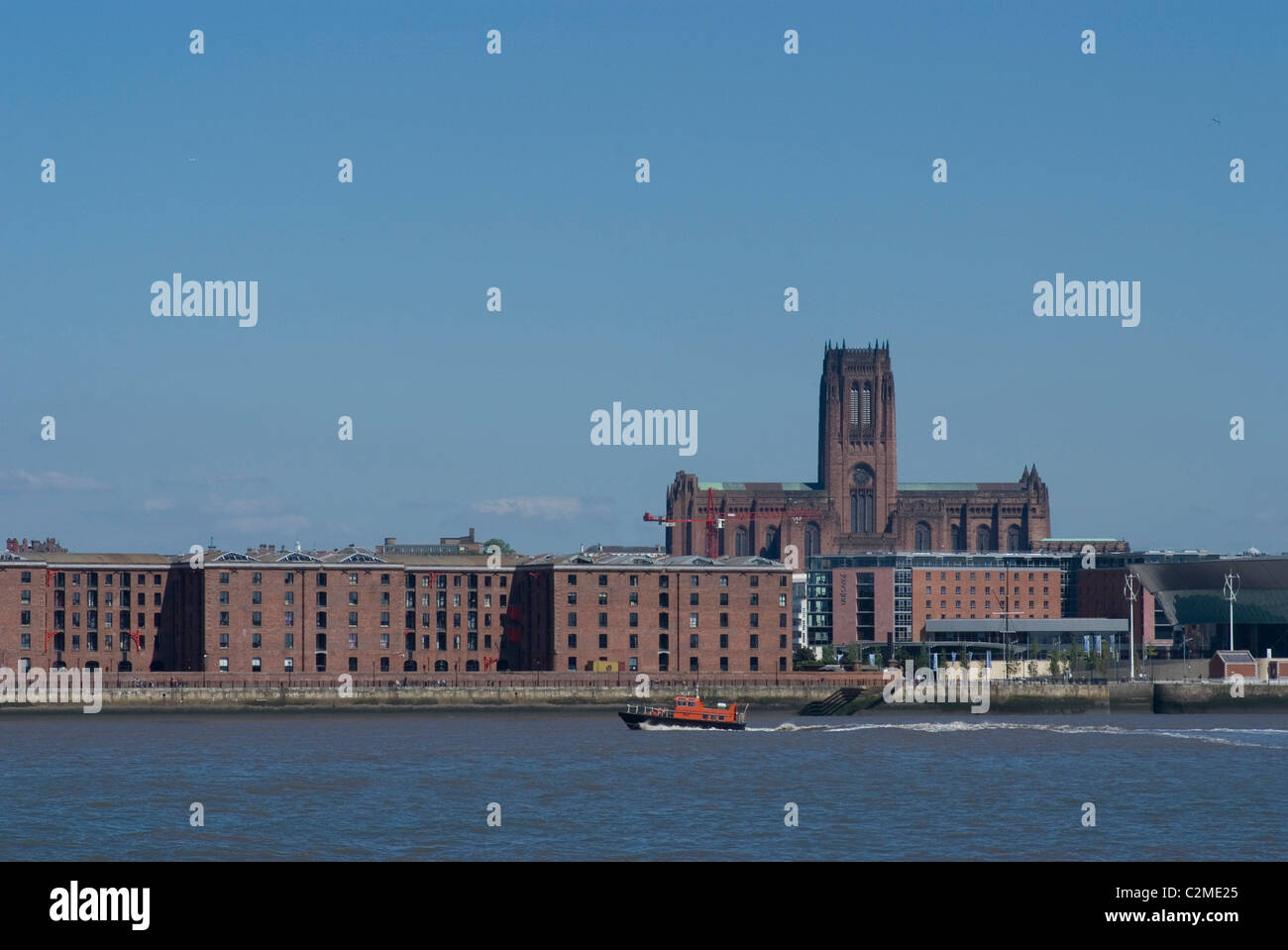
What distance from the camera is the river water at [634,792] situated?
47344 millimetres

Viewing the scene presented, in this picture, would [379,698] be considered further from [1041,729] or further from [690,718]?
[1041,729]

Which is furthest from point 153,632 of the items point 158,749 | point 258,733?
point 158,749

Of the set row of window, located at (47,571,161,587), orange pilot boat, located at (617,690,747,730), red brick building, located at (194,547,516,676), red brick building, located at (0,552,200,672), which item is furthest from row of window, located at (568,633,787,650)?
row of window, located at (47,571,161,587)

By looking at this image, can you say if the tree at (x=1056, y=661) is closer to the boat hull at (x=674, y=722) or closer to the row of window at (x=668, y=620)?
the row of window at (x=668, y=620)

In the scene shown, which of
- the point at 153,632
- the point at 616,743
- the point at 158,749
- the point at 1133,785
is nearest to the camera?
the point at 1133,785

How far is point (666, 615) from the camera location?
12812cm

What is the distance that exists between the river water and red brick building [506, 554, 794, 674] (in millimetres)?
26346

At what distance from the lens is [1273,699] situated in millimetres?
127562

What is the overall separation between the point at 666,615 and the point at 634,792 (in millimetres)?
67531

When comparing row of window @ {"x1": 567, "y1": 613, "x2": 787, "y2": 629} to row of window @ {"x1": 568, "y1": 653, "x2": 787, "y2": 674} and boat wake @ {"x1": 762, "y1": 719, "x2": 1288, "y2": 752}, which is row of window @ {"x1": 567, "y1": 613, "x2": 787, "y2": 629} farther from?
boat wake @ {"x1": 762, "y1": 719, "x2": 1288, "y2": 752}

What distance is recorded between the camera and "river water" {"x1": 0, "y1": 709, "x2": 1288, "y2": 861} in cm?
→ 4734

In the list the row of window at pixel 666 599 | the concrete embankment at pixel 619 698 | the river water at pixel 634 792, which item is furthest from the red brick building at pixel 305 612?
the river water at pixel 634 792
